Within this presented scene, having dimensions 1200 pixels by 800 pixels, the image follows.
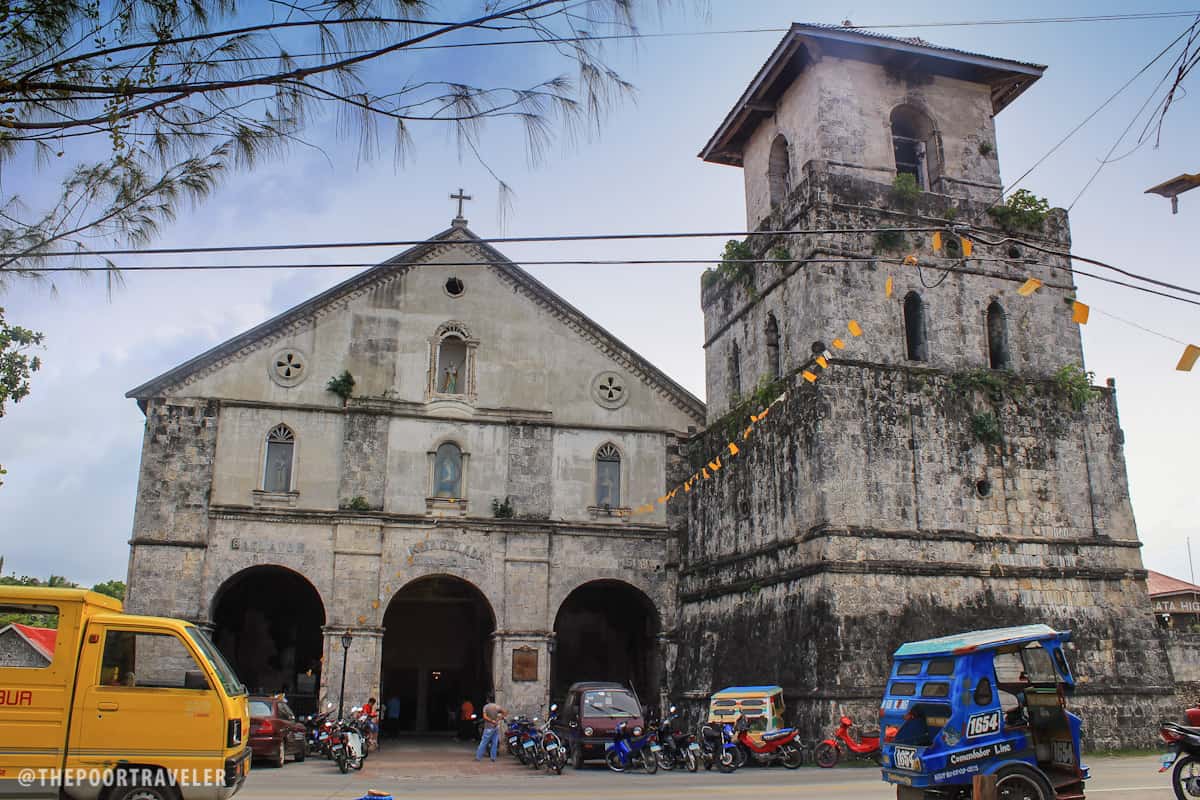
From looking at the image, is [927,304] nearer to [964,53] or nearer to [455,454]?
[964,53]

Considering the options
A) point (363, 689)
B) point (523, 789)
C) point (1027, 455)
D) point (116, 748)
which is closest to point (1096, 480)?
point (1027, 455)

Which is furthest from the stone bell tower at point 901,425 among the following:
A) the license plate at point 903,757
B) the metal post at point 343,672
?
the metal post at point 343,672

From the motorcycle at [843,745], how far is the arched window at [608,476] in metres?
9.60

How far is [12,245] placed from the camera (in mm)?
7109

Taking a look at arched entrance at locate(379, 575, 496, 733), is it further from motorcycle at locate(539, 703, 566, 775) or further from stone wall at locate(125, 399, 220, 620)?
motorcycle at locate(539, 703, 566, 775)

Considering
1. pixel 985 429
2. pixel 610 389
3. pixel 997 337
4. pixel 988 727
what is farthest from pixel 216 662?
pixel 610 389

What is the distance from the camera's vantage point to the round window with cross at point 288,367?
24.2m

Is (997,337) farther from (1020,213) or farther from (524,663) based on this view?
(524,663)

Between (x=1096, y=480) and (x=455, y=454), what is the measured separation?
46.2 feet

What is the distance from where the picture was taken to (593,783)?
49.0 feet

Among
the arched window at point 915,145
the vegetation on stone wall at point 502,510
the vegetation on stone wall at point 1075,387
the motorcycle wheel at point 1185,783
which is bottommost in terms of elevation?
the motorcycle wheel at point 1185,783

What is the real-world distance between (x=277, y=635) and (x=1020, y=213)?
20790mm

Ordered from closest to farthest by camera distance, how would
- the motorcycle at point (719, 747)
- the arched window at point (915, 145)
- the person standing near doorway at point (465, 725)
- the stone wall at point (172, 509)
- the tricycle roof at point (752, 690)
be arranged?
the motorcycle at point (719, 747) → the tricycle roof at point (752, 690) → the arched window at point (915, 145) → the stone wall at point (172, 509) → the person standing near doorway at point (465, 725)

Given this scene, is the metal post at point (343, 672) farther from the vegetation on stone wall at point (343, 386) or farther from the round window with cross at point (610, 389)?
the round window with cross at point (610, 389)
